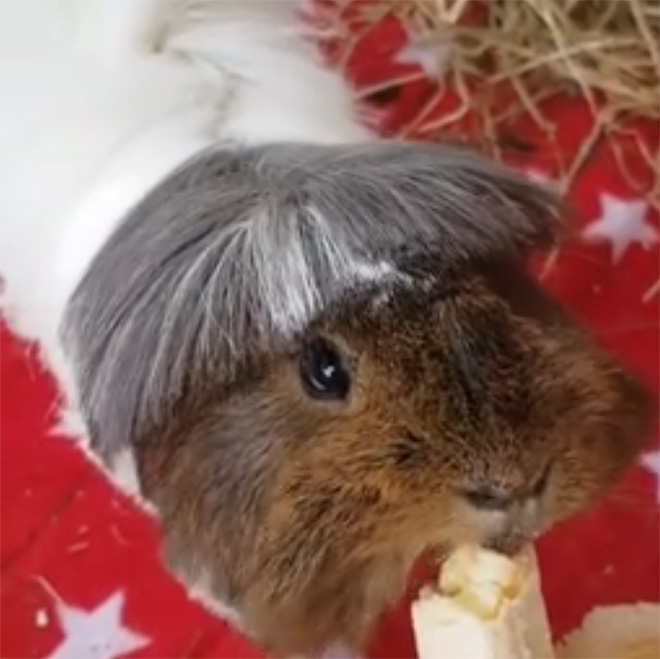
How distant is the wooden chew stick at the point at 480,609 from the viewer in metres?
1.38

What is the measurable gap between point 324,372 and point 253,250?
9 cm

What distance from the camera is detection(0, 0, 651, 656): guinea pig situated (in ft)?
4.40

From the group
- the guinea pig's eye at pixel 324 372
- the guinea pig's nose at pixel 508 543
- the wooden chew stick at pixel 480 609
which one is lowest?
the wooden chew stick at pixel 480 609

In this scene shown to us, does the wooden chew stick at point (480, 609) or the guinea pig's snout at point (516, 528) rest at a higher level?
the guinea pig's snout at point (516, 528)

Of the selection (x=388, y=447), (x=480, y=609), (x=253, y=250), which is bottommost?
(x=480, y=609)

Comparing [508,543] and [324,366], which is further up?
[324,366]

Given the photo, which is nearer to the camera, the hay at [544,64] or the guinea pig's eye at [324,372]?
the guinea pig's eye at [324,372]

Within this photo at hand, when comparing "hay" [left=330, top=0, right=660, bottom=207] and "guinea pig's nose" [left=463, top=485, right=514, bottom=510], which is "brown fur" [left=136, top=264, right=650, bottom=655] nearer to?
"guinea pig's nose" [left=463, top=485, right=514, bottom=510]

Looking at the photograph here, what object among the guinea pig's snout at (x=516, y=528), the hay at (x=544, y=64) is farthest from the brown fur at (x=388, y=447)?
the hay at (x=544, y=64)

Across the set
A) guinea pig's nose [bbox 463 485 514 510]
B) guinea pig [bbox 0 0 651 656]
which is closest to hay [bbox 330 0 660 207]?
guinea pig [bbox 0 0 651 656]

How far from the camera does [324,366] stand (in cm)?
137

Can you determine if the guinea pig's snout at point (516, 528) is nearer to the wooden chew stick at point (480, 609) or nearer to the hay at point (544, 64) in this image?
the wooden chew stick at point (480, 609)

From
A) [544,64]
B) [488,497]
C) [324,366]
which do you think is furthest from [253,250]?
[544,64]

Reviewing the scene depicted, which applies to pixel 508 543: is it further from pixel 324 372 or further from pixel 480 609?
pixel 324 372
